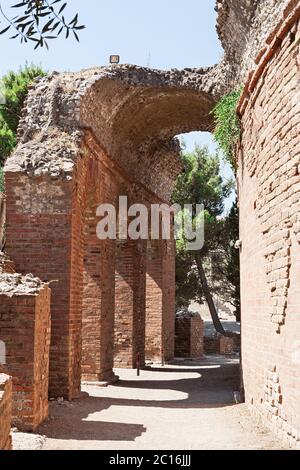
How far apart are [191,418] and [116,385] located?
3792 millimetres

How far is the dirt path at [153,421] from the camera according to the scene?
6.09m

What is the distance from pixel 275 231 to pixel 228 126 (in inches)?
126

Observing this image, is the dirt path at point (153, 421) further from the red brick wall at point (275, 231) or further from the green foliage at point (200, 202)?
the green foliage at point (200, 202)

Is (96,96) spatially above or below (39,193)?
above

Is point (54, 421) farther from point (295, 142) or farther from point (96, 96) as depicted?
point (96, 96)

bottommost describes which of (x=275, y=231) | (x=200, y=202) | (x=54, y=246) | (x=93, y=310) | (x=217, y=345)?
(x=217, y=345)

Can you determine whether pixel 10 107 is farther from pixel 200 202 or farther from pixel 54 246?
pixel 54 246

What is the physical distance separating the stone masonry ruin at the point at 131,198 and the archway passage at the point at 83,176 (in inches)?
0.9

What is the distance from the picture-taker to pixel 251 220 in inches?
318

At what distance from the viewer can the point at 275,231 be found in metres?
6.39

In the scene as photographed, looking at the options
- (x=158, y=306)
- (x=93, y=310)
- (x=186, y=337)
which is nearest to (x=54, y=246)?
(x=93, y=310)

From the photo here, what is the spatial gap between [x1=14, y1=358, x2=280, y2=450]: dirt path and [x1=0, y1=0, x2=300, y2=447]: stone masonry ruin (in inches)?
13.1

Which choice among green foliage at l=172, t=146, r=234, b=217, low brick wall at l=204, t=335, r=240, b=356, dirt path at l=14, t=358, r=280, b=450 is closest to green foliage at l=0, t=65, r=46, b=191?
green foliage at l=172, t=146, r=234, b=217
